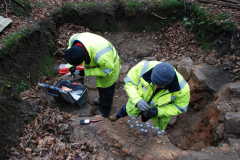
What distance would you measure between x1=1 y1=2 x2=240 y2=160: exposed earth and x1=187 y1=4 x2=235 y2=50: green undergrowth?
0.29 meters

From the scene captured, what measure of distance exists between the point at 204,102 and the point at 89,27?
6476 mm

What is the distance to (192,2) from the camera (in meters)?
7.37

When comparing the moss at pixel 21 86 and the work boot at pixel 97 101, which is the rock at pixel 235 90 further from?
the moss at pixel 21 86

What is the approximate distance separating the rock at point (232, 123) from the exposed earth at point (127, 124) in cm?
26

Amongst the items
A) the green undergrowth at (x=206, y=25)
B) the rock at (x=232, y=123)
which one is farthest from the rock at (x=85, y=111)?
the green undergrowth at (x=206, y=25)

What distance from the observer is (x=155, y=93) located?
111 inches

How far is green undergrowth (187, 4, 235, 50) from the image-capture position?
5.61m

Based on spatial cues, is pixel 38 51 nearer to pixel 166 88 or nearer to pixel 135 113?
pixel 135 113

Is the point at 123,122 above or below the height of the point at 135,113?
below

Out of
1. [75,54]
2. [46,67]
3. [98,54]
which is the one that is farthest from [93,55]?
[46,67]

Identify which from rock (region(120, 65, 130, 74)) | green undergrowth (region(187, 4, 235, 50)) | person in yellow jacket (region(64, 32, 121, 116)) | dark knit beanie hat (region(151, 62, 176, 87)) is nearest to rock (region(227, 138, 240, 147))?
dark knit beanie hat (region(151, 62, 176, 87))

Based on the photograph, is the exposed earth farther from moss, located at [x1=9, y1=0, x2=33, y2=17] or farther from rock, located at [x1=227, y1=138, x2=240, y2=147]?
moss, located at [x1=9, y1=0, x2=33, y2=17]

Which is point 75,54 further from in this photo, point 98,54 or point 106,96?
point 106,96

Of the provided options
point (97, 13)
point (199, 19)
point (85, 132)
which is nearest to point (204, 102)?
point (85, 132)
